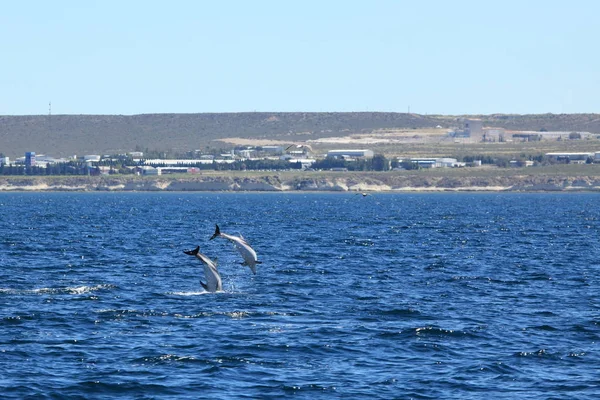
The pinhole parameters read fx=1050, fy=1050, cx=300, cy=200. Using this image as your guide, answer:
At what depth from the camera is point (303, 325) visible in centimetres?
4078

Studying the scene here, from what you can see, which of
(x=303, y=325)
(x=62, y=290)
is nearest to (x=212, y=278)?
(x=62, y=290)

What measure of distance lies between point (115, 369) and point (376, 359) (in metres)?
8.48

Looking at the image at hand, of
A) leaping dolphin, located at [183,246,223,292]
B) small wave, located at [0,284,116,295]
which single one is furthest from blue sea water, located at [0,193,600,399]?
leaping dolphin, located at [183,246,223,292]

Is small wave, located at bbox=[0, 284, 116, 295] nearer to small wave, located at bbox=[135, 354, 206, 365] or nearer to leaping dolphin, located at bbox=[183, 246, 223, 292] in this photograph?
leaping dolphin, located at bbox=[183, 246, 223, 292]

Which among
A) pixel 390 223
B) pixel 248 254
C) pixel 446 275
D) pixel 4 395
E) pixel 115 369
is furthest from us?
pixel 390 223

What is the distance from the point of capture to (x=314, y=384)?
31203 millimetres

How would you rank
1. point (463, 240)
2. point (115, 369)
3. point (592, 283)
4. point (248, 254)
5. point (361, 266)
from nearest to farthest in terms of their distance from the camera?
point (115, 369) < point (248, 254) < point (592, 283) < point (361, 266) < point (463, 240)

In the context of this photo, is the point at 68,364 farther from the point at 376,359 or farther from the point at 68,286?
the point at 68,286

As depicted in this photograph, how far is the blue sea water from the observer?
31328 millimetres

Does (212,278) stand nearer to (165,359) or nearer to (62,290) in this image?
(62,290)

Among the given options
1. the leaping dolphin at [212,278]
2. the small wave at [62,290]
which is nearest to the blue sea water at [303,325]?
the small wave at [62,290]

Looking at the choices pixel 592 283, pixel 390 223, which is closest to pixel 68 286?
pixel 592 283

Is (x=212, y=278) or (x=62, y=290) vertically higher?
(x=212, y=278)

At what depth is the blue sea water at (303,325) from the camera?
31328mm
